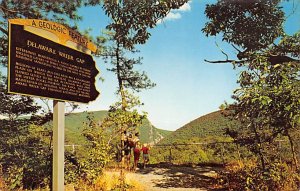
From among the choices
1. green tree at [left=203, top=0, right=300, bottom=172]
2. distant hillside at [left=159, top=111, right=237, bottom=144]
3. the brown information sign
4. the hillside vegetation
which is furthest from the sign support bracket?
distant hillside at [left=159, top=111, right=237, bottom=144]

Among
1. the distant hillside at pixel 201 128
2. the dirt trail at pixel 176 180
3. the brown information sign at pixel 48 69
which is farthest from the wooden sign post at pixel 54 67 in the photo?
the distant hillside at pixel 201 128

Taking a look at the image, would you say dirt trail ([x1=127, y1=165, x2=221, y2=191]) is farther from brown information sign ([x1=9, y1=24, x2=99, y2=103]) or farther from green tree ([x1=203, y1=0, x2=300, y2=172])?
brown information sign ([x1=9, y1=24, x2=99, y2=103])

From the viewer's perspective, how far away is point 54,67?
630 cm

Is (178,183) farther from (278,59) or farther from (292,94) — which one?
(292,94)

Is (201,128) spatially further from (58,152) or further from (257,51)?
(58,152)

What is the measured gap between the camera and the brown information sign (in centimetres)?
556

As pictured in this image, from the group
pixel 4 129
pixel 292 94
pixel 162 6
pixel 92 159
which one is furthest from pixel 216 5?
pixel 4 129

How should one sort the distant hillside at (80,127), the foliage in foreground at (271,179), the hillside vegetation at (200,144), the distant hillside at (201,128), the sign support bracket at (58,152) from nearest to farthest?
1. the sign support bracket at (58,152)
2. the foliage in foreground at (271,179)
3. the distant hillside at (80,127)
4. the hillside vegetation at (200,144)
5. the distant hillside at (201,128)

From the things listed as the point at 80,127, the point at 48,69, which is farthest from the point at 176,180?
the point at 48,69

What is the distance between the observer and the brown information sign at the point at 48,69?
5562 millimetres

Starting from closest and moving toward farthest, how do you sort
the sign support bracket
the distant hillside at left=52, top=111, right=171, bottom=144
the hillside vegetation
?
the sign support bracket → the distant hillside at left=52, top=111, right=171, bottom=144 → the hillside vegetation

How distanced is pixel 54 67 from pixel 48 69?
164mm

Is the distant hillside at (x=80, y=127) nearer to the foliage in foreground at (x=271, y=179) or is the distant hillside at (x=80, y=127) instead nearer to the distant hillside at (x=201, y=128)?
the distant hillside at (x=201, y=128)

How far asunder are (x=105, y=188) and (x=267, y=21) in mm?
6594
